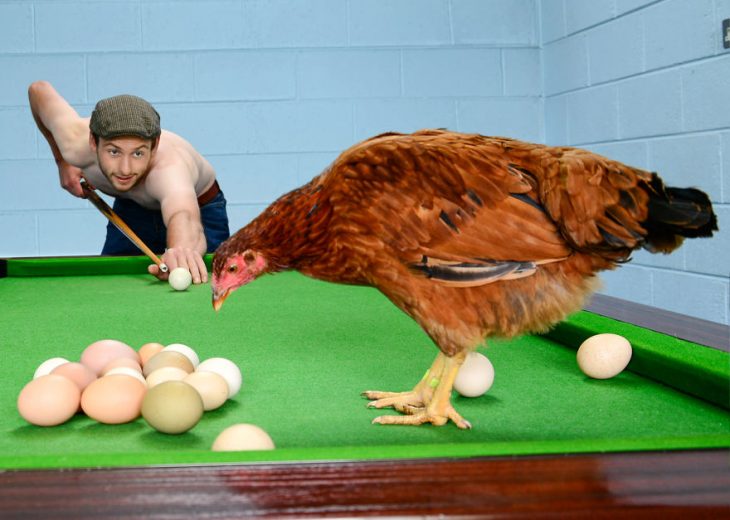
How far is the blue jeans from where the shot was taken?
3641 mm

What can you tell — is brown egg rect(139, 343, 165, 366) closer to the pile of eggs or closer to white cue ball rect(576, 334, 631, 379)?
the pile of eggs

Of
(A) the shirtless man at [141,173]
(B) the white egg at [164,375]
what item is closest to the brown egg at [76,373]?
(B) the white egg at [164,375]

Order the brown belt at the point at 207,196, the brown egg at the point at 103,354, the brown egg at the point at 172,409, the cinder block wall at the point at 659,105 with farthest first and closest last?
1. the brown belt at the point at 207,196
2. the cinder block wall at the point at 659,105
3. the brown egg at the point at 103,354
4. the brown egg at the point at 172,409

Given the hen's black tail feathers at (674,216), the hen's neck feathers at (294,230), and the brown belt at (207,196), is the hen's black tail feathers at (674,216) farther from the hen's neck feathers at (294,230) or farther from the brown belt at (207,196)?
the brown belt at (207,196)

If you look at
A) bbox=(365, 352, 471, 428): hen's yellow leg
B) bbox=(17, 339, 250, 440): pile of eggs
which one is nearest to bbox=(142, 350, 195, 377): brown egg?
bbox=(17, 339, 250, 440): pile of eggs

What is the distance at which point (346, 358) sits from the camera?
1.59 m

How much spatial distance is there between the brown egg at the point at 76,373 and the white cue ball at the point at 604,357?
0.87m

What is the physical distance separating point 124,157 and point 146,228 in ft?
2.22

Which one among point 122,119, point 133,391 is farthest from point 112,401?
point 122,119

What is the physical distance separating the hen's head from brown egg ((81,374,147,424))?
246 mm

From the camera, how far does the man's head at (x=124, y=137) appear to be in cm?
293

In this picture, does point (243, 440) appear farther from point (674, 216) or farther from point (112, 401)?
point (674, 216)

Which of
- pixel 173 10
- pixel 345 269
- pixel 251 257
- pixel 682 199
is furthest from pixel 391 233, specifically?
pixel 173 10

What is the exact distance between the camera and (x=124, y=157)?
3033 millimetres
